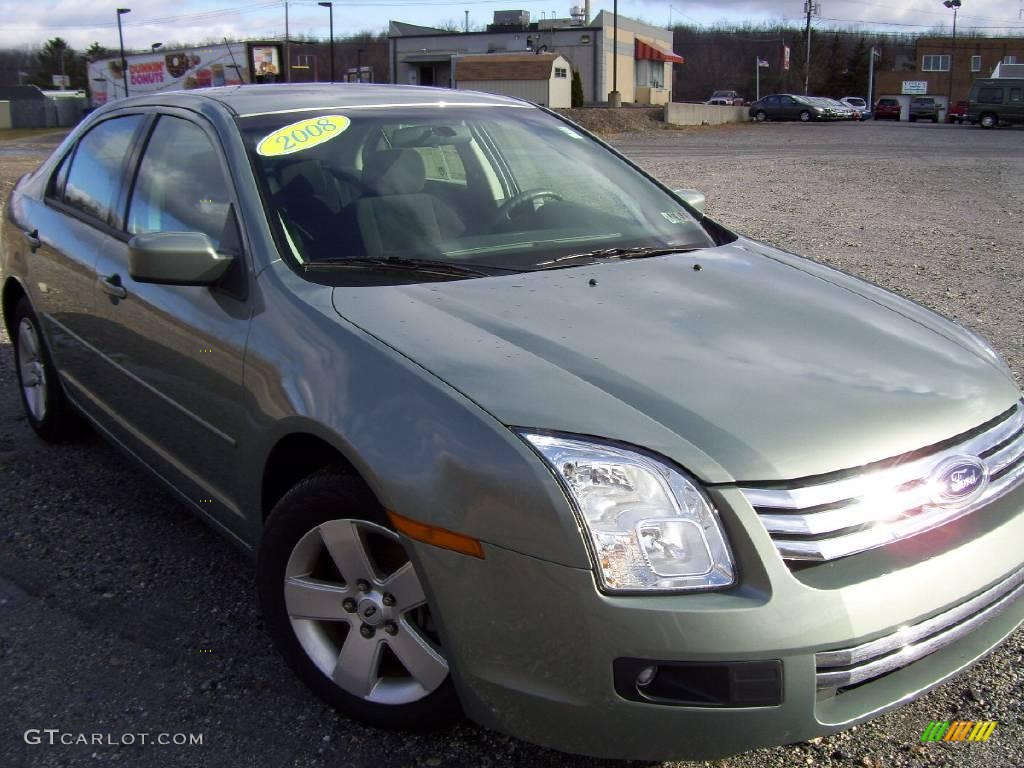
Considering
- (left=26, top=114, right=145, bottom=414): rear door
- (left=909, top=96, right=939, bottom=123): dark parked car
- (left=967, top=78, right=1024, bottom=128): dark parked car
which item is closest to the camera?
(left=26, top=114, right=145, bottom=414): rear door

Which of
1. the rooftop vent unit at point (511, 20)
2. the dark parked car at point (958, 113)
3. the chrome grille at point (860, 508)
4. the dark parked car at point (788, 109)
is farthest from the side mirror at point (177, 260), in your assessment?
the rooftop vent unit at point (511, 20)

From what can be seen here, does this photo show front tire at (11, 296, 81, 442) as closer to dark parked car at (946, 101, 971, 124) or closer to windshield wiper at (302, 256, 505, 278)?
windshield wiper at (302, 256, 505, 278)

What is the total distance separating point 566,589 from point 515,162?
220cm

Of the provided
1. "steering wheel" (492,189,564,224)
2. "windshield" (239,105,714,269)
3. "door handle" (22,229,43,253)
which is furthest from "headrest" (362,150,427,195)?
"door handle" (22,229,43,253)

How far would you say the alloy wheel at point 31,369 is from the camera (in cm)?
463

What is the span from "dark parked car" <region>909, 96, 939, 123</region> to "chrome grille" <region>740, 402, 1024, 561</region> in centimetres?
6540

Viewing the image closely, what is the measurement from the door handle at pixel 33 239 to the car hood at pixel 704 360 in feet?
7.50

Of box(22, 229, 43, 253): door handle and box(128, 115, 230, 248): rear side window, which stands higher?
box(128, 115, 230, 248): rear side window

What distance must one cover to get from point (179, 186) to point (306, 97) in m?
0.54

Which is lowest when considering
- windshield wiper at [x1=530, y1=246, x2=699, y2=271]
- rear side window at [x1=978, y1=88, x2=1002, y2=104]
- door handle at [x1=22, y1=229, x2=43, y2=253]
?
door handle at [x1=22, y1=229, x2=43, y2=253]

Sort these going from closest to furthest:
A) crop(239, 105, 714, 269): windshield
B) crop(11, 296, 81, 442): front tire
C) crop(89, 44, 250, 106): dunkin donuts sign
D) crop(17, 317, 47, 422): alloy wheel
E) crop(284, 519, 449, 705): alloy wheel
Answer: crop(284, 519, 449, 705): alloy wheel → crop(239, 105, 714, 269): windshield → crop(11, 296, 81, 442): front tire → crop(17, 317, 47, 422): alloy wheel → crop(89, 44, 250, 106): dunkin donuts sign

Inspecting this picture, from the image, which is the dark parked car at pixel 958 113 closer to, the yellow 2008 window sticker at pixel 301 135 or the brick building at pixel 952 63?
the brick building at pixel 952 63

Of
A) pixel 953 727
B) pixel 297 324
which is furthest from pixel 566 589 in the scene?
pixel 953 727

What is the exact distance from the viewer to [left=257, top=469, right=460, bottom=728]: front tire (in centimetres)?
232
